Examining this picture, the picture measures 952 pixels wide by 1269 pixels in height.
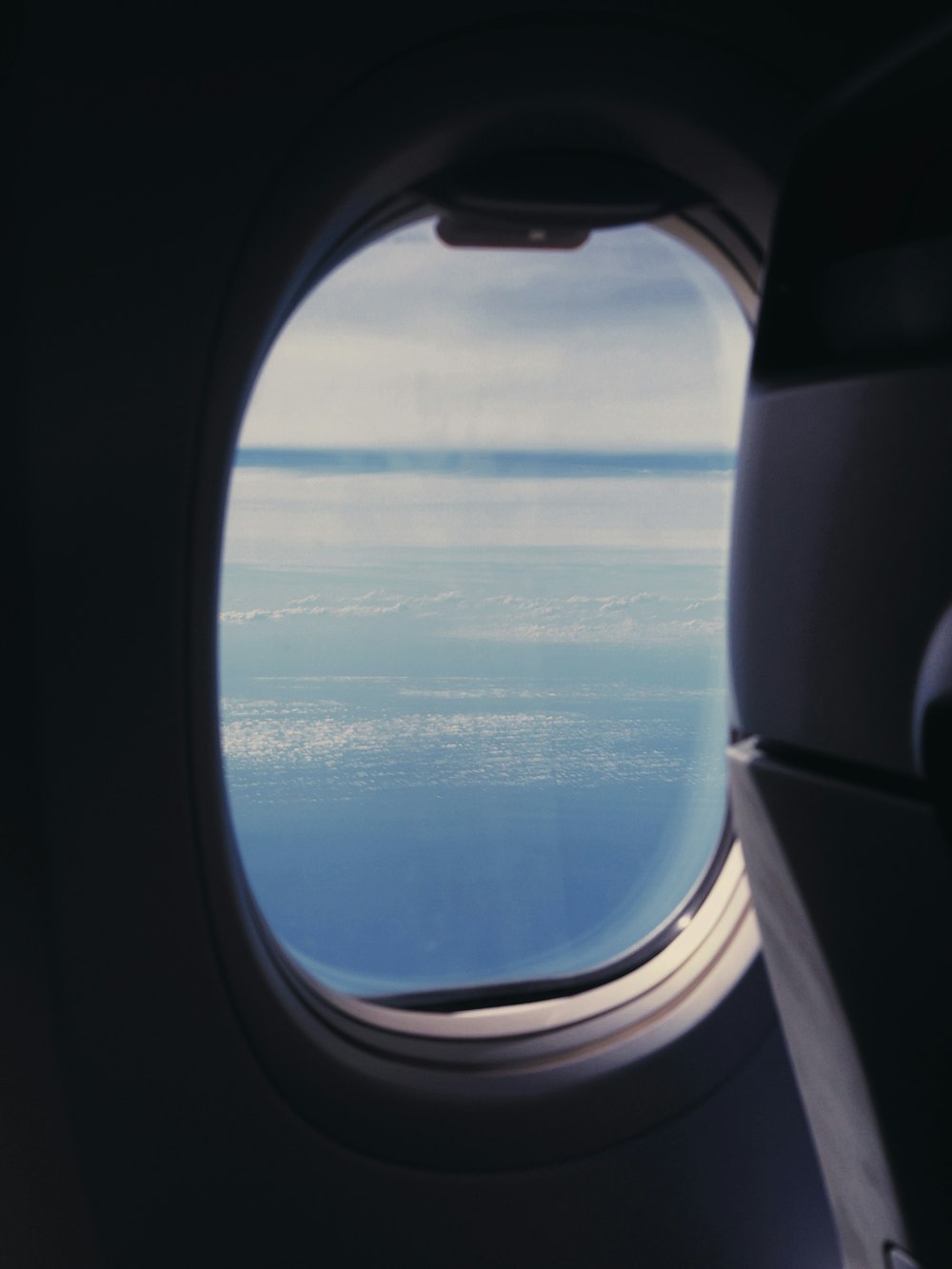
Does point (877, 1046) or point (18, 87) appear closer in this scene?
Answer: point (877, 1046)

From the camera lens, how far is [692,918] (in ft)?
6.09

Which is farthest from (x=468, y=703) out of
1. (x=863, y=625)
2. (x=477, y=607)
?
(x=863, y=625)

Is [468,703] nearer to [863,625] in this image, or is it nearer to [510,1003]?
[510,1003]

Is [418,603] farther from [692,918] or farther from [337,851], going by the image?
[692,918]

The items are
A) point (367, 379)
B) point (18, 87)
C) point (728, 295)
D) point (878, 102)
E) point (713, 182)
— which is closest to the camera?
point (878, 102)

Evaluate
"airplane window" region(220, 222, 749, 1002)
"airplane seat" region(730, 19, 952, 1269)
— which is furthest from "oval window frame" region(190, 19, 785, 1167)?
"airplane seat" region(730, 19, 952, 1269)

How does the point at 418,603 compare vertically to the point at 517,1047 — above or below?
above

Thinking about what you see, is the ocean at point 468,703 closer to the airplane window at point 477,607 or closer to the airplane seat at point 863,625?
the airplane window at point 477,607

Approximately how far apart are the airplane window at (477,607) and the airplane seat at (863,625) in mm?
594

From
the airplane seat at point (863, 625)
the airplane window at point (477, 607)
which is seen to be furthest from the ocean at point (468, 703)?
the airplane seat at point (863, 625)

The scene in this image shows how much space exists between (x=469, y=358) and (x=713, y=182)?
1.33 ft

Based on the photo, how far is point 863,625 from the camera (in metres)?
0.91

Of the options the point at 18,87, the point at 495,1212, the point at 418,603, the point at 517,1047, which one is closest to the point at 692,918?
the point at 517,1047

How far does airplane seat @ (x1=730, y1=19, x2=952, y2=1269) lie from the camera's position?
2.84 ft
